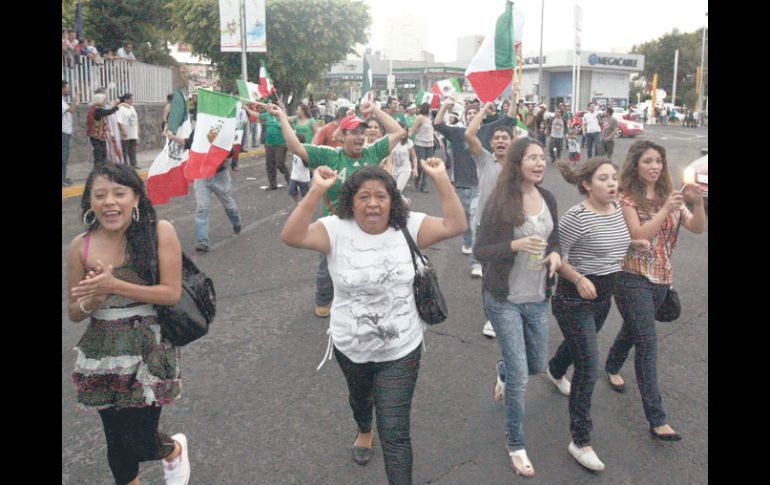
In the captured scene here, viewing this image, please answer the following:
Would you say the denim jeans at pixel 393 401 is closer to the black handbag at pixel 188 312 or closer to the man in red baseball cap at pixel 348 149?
the black handbag at pixel 188 312

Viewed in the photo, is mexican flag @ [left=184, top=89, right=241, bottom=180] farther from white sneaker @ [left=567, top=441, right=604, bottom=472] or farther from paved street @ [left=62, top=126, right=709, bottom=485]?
white sneaker @ [left=567, top=441, right=604, bottom=472]

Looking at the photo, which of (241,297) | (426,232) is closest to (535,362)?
(426,232)

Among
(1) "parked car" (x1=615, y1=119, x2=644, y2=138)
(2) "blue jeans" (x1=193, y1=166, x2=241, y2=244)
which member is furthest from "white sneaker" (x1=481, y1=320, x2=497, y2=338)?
(1) "parked car" (x1=615, y1=119, x2=644, y2=138)

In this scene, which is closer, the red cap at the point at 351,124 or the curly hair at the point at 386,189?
the curly hair at the point at 386,189

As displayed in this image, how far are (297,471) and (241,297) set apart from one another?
326 centimetres

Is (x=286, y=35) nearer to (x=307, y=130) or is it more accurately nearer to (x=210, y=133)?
(x=307, y=130)

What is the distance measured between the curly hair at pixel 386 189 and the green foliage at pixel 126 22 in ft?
103

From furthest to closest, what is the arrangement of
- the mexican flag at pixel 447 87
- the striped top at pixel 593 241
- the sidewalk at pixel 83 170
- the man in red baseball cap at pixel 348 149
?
the mexican flag at pixel 447 87, the sidewalk at pixel 83 170, the man in red baseball cap at pixel 348 149, the striped top at pixel 593 241

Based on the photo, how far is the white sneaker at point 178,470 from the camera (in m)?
3.13

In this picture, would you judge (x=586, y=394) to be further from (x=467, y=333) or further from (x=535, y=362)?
(x=467, y=333)

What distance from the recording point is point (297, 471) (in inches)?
135

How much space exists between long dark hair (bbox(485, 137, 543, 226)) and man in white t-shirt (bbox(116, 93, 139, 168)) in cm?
1377

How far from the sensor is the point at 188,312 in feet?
9.43

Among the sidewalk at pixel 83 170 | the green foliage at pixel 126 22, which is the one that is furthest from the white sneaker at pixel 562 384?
the green foliage at pixel 126 22
